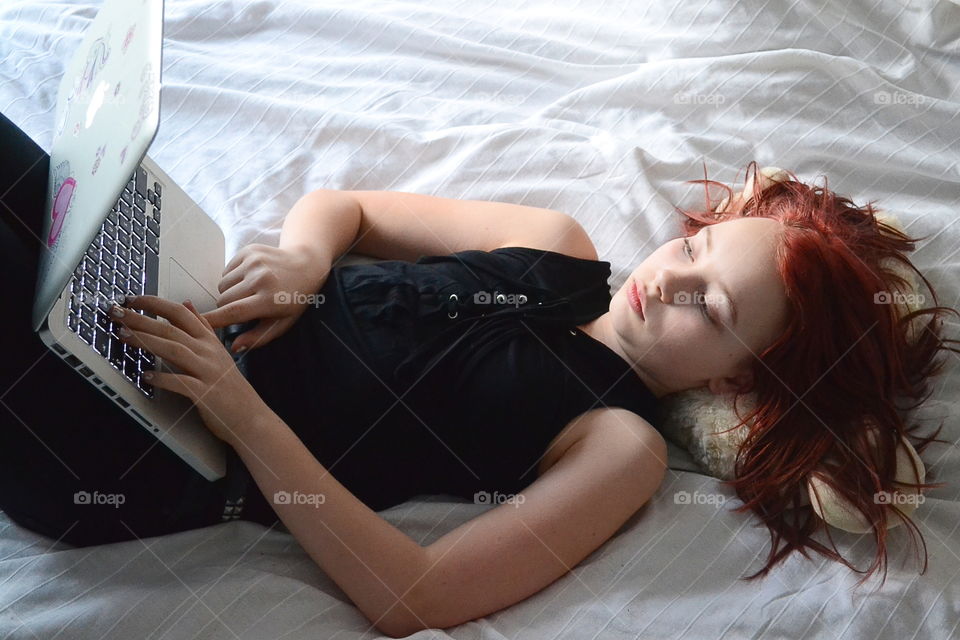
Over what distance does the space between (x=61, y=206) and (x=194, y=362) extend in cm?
19

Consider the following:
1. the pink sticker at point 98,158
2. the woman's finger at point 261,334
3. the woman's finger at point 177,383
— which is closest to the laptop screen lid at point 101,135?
the pink sticker at point 98,158

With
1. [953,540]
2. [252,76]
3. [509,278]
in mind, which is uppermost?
[252,76]

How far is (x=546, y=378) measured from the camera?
99cm

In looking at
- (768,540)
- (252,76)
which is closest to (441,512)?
(768,540)

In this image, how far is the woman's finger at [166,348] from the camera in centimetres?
80

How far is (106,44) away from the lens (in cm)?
85

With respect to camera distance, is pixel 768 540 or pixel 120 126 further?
pixel 768 540

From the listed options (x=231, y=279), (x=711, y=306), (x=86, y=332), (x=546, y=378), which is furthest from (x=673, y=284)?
(x=86, y=332)

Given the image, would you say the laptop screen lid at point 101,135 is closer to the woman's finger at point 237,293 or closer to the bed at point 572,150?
the woman's finger at point 237,293

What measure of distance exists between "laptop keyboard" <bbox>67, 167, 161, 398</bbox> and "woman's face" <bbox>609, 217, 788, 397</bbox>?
54 centimetres

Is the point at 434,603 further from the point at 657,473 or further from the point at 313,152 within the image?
the point at 313,152

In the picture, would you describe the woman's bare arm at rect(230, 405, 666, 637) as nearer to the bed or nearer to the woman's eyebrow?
the bed

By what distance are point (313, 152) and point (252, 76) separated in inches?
7.8

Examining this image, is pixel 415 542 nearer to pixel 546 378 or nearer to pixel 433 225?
pixel 546 378
